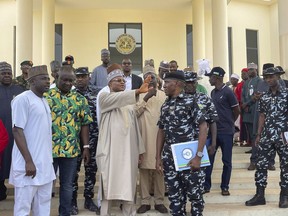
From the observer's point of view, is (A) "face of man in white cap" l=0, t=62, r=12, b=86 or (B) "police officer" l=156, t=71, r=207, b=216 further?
(A) "face of man in white cap" l=0, t=62, r=12, b=86

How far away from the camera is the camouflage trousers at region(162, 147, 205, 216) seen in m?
4.70

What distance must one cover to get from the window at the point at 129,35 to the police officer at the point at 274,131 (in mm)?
13702

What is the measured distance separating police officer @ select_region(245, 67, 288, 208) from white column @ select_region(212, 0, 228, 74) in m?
9.76

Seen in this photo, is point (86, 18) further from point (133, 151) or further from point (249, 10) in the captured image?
point (133, 151)

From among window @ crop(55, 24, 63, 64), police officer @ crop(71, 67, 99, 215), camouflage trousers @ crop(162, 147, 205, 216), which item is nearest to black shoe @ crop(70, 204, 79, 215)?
police officer @ crop(71, 67, 99, 215)

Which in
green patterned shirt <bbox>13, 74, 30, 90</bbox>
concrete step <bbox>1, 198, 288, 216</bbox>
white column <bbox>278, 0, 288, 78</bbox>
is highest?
white column <bbox>278, 0, 288, 78</bbox>

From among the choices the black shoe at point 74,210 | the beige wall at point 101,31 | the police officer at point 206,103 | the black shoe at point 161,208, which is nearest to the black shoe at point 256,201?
the police officer at point 206,103

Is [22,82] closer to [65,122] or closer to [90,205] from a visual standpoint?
[65,122]

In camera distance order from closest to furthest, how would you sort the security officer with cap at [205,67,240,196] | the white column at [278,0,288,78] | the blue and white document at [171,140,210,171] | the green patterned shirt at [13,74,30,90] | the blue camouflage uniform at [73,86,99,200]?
the blue and white document at [171,140,210,171]
the blue camouflage uniform at [73,86,99,200]
the security officer with cap at [205,67,240,196]
the green patterned shirt at [13,74,30,90]
the white column at [278,0,288,78]

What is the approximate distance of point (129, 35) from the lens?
758 inches

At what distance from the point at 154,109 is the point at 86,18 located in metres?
14.1

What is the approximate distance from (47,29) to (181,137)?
43.5 ft

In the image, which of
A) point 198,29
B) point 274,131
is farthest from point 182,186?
point 198,29

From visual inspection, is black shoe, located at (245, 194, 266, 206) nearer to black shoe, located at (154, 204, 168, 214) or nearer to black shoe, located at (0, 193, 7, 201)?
black shoe, located at (154, 204, 168, 214)
